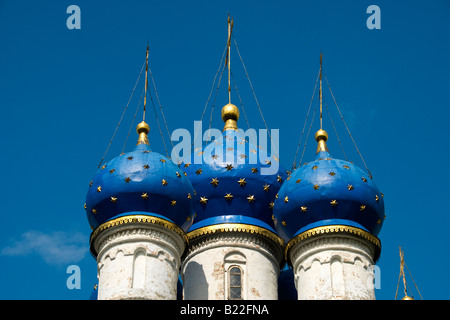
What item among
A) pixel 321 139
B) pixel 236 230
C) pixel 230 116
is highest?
pixel 230 116

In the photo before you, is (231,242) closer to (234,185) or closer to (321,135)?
(234,185)

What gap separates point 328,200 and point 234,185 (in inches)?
115

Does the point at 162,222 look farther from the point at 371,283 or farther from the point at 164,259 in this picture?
the point at 371,283

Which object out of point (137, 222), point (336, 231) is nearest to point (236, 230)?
point (336, 231)

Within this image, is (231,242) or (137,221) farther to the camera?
(231,242)

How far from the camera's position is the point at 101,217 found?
23625mm

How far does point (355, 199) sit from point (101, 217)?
5.21 metres

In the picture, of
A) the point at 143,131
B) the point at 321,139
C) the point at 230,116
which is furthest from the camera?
the point at 230,116

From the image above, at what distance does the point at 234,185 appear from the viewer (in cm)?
2628

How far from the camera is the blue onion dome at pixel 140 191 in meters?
23.3

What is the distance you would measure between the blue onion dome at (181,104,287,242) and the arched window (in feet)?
3.79

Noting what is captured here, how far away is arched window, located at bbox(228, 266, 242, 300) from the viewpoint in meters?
24.8

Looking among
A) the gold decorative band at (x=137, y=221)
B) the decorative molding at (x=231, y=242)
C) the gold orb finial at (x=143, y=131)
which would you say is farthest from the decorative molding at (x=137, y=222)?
the gold orb finial at (x=143, y=131)
